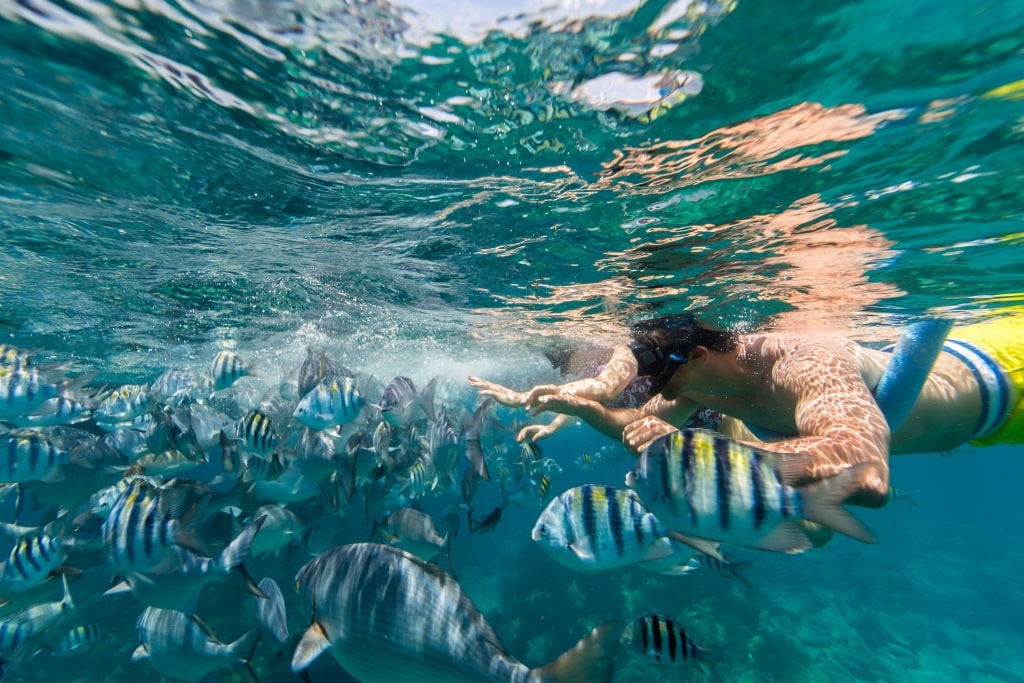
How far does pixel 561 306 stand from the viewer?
1412 centimetres

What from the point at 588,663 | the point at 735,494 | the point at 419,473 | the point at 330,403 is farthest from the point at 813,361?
the point at 419,473

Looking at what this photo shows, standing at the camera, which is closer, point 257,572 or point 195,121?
point 195,121

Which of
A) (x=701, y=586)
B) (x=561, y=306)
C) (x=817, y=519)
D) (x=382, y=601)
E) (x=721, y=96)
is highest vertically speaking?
(x=721, y=96)

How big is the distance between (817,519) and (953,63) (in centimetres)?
505

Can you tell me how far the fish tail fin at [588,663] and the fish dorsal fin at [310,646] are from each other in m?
1.50

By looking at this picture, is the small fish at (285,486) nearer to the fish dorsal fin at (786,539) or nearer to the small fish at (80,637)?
the small fish at (80,637)

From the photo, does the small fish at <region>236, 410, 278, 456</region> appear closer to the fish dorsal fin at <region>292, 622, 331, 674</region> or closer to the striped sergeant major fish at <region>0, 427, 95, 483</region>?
the striped sergeant major fish at <region>0, 427, 95, 483</region>

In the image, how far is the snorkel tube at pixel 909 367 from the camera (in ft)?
12.4

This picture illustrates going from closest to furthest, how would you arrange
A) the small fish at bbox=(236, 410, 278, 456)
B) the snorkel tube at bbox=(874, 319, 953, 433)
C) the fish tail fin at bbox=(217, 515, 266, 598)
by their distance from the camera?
the snorkel tube at bbox=(874, 319, 953, 433)
the fish tail fin at bbox=(217, 515, 266, 598)
the small fish at bbox=(236, 410, 278, 456)

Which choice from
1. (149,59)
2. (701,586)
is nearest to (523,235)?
(149,59)

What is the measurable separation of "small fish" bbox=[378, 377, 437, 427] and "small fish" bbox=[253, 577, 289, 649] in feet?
10.5

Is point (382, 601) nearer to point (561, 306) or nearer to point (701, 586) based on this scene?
point (561, 306)

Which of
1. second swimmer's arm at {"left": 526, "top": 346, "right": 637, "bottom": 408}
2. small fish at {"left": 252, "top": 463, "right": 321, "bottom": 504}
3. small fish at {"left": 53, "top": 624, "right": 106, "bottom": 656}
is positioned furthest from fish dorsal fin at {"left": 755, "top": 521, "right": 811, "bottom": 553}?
small fish at {"left": 53, "top": 624, "right": 106, "bottom": 656}

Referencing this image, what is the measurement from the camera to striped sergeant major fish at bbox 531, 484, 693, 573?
4934mm
